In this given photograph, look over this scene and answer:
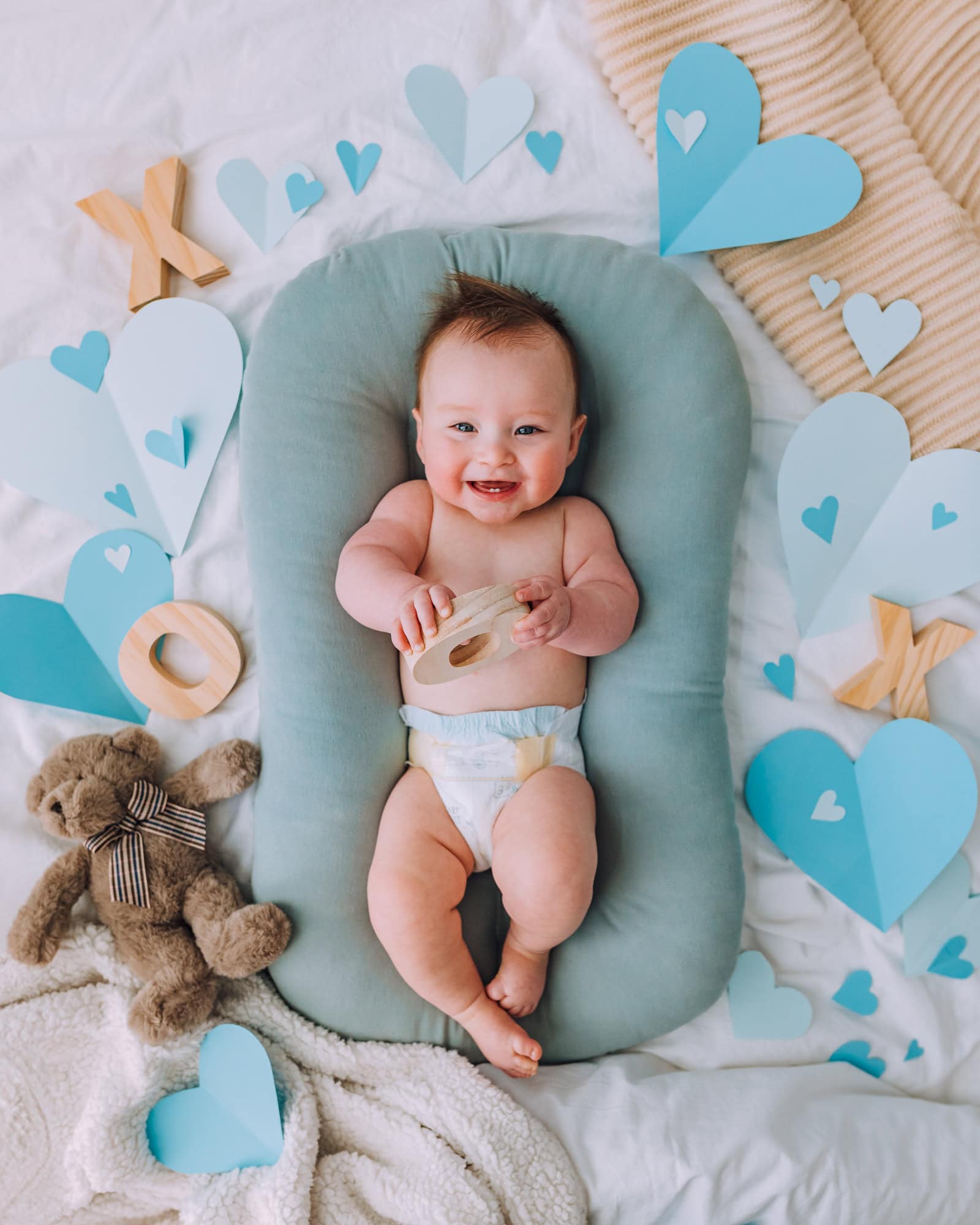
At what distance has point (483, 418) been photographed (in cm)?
112

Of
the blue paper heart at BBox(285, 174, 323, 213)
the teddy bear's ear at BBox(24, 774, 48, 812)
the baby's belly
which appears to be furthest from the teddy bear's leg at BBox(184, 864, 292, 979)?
the blue paper heart at BBox(285, 174, 323, 213)

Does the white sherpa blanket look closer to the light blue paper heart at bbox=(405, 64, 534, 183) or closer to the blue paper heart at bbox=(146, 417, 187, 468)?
the blue paper heart at bbox=(146, 417, 187, 468)

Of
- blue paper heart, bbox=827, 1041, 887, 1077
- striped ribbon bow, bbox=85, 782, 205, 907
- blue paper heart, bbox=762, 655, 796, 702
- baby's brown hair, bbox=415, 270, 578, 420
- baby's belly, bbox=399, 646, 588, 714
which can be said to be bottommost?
blue paper heart, bbox=827, 1041, 887, 1077

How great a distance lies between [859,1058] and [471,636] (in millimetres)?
949

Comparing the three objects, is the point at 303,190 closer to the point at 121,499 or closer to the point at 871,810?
the point at 121,499

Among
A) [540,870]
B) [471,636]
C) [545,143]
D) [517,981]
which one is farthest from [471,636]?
[545,143]

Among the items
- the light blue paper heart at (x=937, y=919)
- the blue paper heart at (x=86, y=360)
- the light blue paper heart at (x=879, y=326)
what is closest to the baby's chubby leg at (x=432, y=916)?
the light blue paper heart at (x=937, y=919)

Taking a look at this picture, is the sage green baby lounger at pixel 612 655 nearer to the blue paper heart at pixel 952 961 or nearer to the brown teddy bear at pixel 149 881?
the brown teddy bear at pixel 149 881

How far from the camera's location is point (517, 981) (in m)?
1.22

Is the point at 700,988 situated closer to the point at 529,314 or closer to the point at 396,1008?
the point at 396,1008

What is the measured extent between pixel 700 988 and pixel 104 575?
1067mm

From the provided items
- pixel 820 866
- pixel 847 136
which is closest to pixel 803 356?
pixel 847 136

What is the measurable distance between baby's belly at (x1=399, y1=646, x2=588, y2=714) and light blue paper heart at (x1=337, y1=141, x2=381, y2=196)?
→ 740 millimetres

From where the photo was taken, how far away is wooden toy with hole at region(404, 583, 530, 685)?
0.99m
